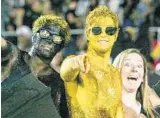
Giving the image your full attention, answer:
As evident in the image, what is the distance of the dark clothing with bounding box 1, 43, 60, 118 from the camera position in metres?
4.59

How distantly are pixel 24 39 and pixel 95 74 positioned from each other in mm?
588

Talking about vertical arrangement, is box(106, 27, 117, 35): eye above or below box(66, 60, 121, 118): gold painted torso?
above

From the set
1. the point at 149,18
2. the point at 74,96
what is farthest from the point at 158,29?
the point at 74,96

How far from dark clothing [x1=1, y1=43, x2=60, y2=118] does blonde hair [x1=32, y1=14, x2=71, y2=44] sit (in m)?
0.22

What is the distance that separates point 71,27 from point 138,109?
746 mm

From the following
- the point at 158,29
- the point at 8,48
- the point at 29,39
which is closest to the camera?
the point at 8,48

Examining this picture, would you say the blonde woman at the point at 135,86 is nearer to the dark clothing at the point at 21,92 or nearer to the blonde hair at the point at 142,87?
the blonde hair at the point at 142,87

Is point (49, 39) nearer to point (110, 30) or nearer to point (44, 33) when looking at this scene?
point (44, 33)

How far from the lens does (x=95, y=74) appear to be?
4.71 m

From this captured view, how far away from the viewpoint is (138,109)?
16.1 feet

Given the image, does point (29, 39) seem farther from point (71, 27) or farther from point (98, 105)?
point (98, 105)

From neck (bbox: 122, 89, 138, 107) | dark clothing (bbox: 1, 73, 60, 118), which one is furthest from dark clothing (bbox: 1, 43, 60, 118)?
neck (bbox: 122, 89, 138, 107)

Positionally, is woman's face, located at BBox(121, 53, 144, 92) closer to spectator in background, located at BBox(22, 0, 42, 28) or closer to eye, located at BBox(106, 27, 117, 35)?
eye, located at BBox(106, 27, 117, 35)

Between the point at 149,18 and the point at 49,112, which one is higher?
the point at 149,18
